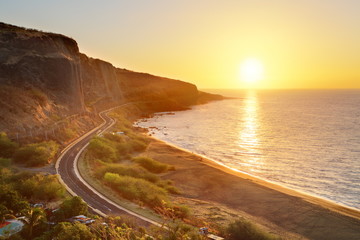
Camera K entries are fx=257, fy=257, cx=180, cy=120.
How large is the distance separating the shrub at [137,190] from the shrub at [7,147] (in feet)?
46.2

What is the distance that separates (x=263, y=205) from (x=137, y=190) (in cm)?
1412

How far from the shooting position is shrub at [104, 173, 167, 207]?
2517cm

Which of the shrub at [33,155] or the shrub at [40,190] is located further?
the shrub at [33,155]

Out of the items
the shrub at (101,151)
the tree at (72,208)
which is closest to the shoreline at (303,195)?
the shrub at (101,151)

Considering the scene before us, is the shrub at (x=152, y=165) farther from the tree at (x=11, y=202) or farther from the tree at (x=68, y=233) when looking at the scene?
the tree at (x=68, y=233)

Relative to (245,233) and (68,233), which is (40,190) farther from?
(245,233)

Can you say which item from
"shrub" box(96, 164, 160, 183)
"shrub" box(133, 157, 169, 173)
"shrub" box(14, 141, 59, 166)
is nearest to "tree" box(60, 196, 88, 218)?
"shrub" box(96, 164, 160, 183)

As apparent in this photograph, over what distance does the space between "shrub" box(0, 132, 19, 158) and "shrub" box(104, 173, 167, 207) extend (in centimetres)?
1407

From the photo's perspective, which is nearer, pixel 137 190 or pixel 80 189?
pixel 80 189

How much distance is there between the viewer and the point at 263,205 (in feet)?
94.5

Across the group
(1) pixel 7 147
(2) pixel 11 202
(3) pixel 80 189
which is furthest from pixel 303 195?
(1) pixel 7 147

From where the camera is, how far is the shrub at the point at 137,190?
25.2 meters

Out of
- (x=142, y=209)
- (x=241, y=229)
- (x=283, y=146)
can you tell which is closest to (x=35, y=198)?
(x=142, y=209)

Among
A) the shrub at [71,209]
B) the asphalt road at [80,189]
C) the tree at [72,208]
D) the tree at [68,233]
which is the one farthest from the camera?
the asphalt road at [80,189]
